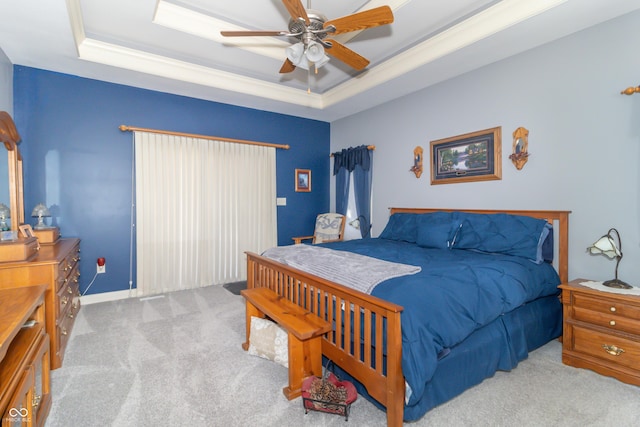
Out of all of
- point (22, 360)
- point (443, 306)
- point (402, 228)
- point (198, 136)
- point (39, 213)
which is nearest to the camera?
point (22, 360)

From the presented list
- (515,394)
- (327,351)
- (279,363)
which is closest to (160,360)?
(279,363)

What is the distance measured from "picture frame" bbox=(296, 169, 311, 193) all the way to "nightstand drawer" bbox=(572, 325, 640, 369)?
3.86 metres

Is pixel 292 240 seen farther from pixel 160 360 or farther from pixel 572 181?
pixel 572 181

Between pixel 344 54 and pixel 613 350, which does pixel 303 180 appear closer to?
pixel 344 54

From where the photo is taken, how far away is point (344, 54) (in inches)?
96.8

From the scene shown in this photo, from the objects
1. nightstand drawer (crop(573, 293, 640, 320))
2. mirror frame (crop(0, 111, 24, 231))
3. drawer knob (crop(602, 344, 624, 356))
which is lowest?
drawer knob (crop(602, 344, 624, 356))

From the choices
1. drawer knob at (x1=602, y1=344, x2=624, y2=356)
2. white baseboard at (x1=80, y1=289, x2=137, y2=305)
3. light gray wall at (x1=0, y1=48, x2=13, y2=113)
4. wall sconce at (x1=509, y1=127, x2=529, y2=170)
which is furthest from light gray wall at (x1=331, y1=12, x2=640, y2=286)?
light gray wall at (x1=0, y1=48, x2=13, y2=113)

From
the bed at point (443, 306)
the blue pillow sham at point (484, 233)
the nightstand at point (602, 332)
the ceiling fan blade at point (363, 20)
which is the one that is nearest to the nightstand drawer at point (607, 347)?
the nightstand at point (602, 332)

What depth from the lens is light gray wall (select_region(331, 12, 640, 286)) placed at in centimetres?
234

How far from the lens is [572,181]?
8.62 feet

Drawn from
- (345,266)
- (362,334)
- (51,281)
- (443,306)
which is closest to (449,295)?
(443,306)

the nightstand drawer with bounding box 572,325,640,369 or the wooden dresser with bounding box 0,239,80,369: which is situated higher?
the wooden dresser with bounding box 0,239,80,369

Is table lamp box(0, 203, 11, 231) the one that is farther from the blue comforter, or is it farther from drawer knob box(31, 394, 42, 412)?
the blue comforter

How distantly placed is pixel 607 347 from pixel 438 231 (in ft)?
4.77
